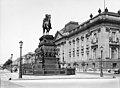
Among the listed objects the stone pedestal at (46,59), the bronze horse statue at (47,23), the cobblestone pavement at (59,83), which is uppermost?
the bronze horse statue at (47,23)

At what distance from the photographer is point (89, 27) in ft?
202

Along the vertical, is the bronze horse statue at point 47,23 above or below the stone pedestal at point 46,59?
above

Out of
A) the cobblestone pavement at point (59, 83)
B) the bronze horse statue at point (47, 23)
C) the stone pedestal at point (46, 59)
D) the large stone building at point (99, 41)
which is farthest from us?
the large stone building at point (99, 41)

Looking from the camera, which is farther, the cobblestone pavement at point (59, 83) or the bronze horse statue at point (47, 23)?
the bronze horse statue at point (47, 23)

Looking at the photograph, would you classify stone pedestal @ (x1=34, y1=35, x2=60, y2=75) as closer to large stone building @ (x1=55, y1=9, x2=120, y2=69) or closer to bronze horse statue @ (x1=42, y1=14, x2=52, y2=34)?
bronze horse statue @ (x1=42, y1=14, x2=52, y2=34)

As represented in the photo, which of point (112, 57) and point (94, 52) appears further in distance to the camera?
point (94, 52)

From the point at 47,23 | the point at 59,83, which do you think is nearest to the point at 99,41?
the point at 47,23

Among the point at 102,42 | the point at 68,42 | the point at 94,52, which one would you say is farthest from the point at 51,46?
the point at 68,42

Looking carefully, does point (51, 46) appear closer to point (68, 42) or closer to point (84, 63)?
point (84, 63)

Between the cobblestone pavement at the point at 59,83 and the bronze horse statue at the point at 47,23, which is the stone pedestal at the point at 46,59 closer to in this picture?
the bronze horse statue at the point at 47,23

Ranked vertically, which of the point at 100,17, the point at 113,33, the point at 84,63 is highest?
the point at 100,17

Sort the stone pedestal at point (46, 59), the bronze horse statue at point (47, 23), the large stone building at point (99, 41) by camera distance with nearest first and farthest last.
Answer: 1. the stone pedestal at point (46, 59)
2. the bronze horse statue at point (47, 23)
3. the large stone building at point (99, 41)

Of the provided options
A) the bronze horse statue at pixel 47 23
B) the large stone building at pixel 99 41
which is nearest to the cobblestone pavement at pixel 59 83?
the bronze horse statue at pixel 47 23

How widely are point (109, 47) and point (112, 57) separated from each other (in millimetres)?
3115
